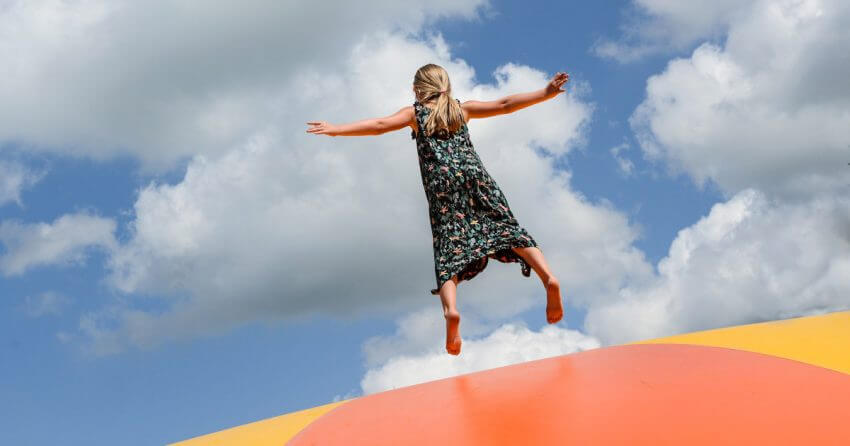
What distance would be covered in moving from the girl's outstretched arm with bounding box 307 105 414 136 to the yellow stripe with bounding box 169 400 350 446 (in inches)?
58.0

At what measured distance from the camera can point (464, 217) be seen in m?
4.11

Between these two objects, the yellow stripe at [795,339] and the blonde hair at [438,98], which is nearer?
the yellow stripe at [795,339]

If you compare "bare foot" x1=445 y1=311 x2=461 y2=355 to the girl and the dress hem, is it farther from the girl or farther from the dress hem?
the dress hem

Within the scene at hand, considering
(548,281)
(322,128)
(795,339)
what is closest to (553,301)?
(548,281)

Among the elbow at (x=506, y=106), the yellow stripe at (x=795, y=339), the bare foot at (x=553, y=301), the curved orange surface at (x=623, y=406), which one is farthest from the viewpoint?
the elbow at (x=506, y=106)

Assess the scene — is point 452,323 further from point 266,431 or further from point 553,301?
point 266,431

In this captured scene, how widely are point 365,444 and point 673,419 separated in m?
1.10

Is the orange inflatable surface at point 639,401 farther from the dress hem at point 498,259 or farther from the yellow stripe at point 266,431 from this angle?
the dress hem at point 498,259

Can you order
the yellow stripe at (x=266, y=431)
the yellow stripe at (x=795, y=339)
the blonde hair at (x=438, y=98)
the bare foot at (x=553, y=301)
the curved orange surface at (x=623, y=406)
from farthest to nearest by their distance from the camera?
1. the blonde hair at (x=438, y=98)
2. the bare foot at (x=553, y=301)
3. the yellow stripe at (x=266, y=431)
4. the yellow stripe at (x=795, y=339)
5. the curved orange surface at (x=623, y=406)

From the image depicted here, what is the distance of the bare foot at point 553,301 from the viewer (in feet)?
13.1

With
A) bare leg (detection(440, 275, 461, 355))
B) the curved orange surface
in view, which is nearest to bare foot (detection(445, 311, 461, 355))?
bare leg (detection(440, 275, 461, 355))

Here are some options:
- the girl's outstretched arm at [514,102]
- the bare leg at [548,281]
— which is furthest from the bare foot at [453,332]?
the girl's outstretched arm at [514,102]

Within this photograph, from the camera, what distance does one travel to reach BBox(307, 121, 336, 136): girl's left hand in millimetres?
4182

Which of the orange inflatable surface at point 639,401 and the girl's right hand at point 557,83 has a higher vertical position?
the girl's right hand at point 557,83
